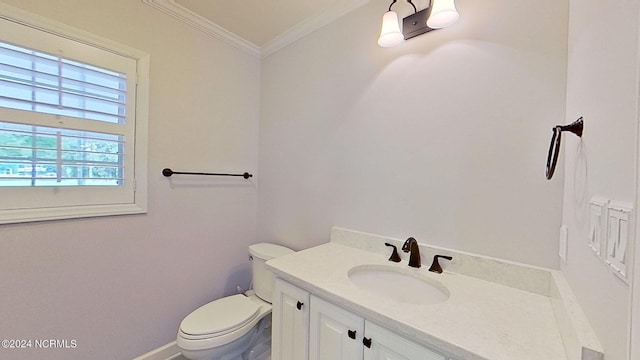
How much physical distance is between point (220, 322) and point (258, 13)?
2.00 meters

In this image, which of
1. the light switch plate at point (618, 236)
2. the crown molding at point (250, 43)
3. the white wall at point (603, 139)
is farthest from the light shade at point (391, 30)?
the light switch plate at point (618, 236)

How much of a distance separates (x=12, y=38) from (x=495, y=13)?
7.18 feet

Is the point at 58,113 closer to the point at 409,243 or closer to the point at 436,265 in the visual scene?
the point at 409,243

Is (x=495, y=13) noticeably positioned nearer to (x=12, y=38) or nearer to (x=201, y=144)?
(x=201, y=144)

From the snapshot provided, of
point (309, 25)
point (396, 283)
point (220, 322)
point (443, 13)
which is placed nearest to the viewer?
point (443, 13)

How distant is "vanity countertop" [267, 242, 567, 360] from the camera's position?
0.64m

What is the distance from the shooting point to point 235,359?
1.60 m

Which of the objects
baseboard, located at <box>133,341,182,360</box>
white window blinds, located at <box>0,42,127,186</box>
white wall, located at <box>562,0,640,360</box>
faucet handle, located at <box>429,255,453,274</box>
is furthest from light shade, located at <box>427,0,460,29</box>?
baseboard, located at <box>133,341,182,360</box>

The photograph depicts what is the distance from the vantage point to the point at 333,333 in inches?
37.2

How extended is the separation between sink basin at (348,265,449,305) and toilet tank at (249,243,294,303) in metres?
0.72

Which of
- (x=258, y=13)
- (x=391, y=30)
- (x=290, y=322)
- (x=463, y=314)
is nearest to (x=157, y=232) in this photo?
(x=290, y=322)

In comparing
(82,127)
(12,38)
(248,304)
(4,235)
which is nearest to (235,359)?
(248,304)

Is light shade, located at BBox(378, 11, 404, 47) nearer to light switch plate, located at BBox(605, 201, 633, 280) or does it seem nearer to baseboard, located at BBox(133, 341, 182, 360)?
light switch plate, located at BBox(605, 201, 633, 280)

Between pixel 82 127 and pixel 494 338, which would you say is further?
pixel 82 127
